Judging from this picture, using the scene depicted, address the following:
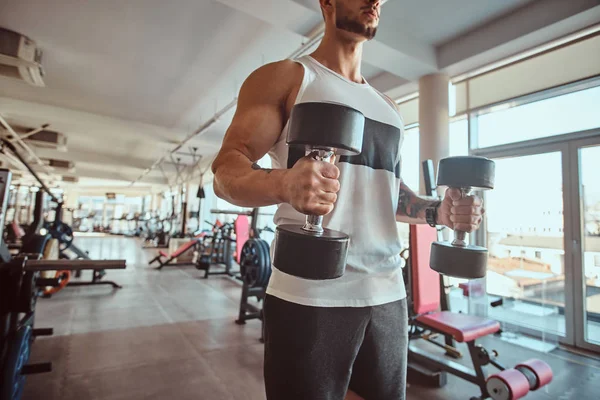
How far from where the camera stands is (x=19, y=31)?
329cm

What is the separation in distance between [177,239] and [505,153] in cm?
606

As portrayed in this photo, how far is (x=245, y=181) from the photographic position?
21.3 inches

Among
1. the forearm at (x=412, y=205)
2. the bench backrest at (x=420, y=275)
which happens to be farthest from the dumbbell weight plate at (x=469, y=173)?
the bench backrest at (x=420, y=275)

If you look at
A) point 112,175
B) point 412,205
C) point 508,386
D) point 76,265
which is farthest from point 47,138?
point 508,386

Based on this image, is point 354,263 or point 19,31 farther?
point 19,31

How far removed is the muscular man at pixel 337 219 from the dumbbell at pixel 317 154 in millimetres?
38

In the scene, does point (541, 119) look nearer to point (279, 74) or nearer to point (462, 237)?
point (462, 237)

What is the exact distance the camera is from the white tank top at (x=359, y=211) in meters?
0.64

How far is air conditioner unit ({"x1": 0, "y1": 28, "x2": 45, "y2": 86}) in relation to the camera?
10.8 feet

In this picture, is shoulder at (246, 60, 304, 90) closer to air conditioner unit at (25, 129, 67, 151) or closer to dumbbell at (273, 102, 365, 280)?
dumbbell at (273, 102, 365, 280)

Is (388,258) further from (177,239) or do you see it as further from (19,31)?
(177,239)

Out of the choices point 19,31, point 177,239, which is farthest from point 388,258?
point 177,239

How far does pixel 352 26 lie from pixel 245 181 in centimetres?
49

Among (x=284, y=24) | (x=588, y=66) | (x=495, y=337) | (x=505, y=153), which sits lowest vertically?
(x=495, y=337)
